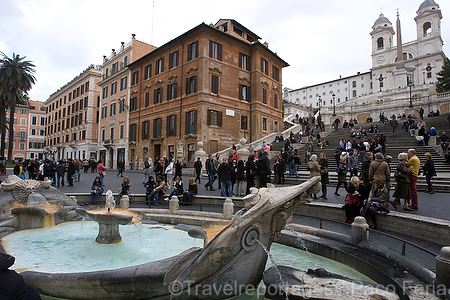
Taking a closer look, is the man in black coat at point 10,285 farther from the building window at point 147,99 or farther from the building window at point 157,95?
the building window at point 147,99

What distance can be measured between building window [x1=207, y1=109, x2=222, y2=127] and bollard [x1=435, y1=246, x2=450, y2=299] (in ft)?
80.1

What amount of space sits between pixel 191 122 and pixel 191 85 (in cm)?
389

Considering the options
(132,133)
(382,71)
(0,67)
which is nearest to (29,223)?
(132,133)

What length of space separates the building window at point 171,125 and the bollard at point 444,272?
89.3 feet

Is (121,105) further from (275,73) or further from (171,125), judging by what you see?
(275,73)

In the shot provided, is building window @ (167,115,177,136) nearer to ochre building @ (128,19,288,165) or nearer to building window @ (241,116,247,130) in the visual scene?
ochre building @ (128,19,288,165)

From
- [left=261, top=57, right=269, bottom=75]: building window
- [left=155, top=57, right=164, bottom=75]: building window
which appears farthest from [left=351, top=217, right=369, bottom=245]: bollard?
[left=155, top=57, right=164, bottom=75]: building window

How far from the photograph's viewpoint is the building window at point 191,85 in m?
27.6

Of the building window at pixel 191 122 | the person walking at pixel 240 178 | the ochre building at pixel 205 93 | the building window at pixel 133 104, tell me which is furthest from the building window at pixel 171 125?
the person walking at pixel 240 178

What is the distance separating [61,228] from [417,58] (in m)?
89.7

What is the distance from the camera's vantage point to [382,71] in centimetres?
7594

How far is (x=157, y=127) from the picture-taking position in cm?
3136

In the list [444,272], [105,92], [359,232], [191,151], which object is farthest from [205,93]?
[444,272]

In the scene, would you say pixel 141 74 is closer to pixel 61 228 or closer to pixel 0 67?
pixel 0 67
